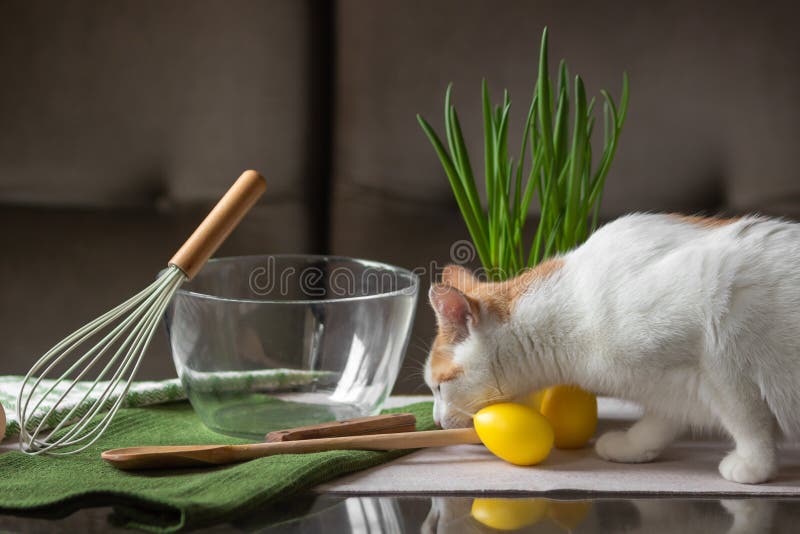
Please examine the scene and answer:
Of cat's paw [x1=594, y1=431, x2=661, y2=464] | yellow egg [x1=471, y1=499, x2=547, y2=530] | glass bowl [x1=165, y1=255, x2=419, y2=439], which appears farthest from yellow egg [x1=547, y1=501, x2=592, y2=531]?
glass bowl [x1=165, y1=255, x2=419, y2=439]

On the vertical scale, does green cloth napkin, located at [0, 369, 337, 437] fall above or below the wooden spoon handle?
above

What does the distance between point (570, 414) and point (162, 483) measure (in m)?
0.36

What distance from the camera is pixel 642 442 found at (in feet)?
2.48

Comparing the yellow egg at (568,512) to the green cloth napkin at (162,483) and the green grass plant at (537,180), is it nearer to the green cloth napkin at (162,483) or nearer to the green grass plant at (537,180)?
the green cloth napkin at (162,483)

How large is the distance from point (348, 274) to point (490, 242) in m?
0.16

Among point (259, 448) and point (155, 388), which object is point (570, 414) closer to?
point (259, 448)

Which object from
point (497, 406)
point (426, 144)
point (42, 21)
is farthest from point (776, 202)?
point (42, 21)

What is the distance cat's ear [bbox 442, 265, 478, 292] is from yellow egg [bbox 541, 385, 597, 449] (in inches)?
5.0

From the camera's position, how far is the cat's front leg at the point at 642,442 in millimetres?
752

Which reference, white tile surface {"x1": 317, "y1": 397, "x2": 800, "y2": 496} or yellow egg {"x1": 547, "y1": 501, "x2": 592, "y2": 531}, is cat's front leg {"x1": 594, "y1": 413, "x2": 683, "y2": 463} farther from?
yellow egg {"x1": 547, "y1": 501, "x2": 592, "y2": 531}

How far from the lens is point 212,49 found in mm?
1488

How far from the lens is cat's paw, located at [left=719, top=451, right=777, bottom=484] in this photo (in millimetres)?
690

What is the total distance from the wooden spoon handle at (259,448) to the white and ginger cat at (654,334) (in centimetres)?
4

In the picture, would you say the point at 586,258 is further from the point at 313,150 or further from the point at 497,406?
the point at 313,150
